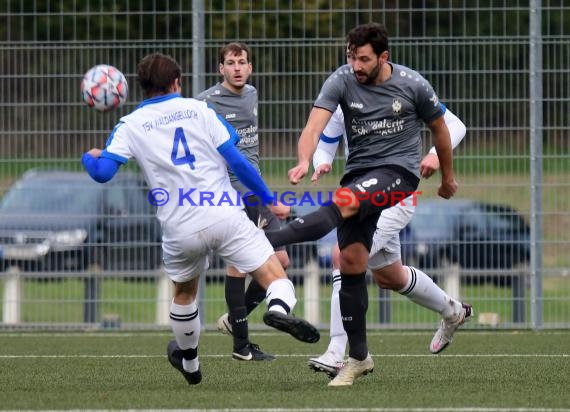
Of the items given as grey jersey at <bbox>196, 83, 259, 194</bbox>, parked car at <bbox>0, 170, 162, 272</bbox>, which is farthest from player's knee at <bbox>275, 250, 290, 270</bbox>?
parked car at <bbox>0, 170, 162, 272</bbox>

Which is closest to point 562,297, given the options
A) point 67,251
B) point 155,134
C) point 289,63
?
point 289,63

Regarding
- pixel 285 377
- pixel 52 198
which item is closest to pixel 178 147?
pixel 285 377

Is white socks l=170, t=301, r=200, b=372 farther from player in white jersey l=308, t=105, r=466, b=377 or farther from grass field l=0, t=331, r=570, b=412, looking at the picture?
player in white jersey l=308, t=105, r=466, b=377

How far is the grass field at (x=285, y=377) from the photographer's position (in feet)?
21.5

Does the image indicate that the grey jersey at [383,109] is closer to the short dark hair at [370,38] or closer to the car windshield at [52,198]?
the short dark hair at [370,38]

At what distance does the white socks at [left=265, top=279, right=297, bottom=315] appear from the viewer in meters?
6.58

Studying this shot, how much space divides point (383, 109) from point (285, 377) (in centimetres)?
176

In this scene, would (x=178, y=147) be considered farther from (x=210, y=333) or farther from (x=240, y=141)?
(x=210, y=333)

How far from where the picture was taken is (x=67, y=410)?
6262 mm

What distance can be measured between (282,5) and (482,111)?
2113 mm

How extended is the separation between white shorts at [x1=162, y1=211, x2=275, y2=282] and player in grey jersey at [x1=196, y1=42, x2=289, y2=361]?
236 cm

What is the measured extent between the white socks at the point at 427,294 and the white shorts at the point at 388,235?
0.62 ft

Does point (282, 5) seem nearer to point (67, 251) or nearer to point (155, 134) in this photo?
point (67, 251)
